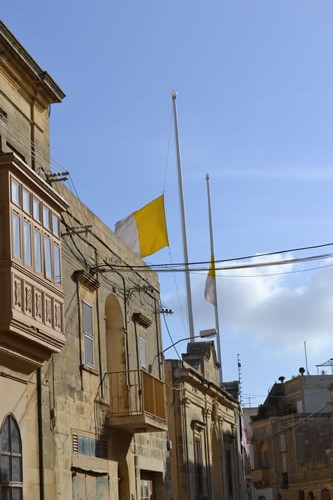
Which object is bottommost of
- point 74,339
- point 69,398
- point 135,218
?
point 69,398

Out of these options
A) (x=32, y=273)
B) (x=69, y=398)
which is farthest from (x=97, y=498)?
(x=32, y=273)

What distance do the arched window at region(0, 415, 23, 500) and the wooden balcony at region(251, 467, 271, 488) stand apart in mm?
61181

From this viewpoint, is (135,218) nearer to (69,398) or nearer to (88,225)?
(88,225)

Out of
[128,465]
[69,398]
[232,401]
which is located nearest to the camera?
[69,398]

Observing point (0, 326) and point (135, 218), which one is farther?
point (135, 218)

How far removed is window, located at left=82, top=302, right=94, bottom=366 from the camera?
19125mm

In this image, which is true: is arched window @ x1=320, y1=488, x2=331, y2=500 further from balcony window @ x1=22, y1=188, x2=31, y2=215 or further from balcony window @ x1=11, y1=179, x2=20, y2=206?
balcony window @ x1=11, y1=179, x2=20, y2=206

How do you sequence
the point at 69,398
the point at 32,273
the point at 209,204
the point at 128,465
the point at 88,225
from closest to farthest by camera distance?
the point at 32,273 < the point at 69,398 < the point at 88,225 < the point at 128,465 < the point at 209,204

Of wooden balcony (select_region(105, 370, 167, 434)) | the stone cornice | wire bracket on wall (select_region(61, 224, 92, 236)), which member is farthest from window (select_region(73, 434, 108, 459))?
the stone cornice

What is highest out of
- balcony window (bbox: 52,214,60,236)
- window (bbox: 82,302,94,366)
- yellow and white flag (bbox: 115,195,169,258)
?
yellow and white flag (bbox: 115,195,169,258)

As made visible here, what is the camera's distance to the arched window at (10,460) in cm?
1452

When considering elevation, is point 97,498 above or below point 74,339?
below

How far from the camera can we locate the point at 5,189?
14703 millimetres

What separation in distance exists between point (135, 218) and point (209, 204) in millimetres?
13413
